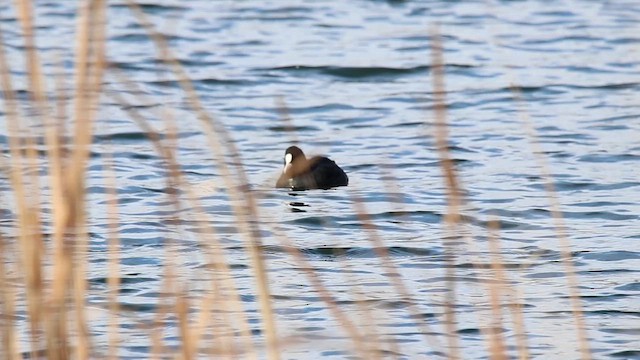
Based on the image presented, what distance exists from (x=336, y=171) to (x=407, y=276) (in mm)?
2716

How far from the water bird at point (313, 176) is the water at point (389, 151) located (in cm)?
8

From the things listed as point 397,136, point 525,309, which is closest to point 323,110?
point 397,136

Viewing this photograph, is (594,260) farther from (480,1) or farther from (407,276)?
(480,1)

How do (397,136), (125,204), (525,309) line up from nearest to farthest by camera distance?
(525,309), (125,204), (397,136)

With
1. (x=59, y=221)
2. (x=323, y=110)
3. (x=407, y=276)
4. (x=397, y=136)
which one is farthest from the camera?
(x=323, y=110)

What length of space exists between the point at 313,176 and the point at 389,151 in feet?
4.61

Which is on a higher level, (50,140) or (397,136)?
(50,140)

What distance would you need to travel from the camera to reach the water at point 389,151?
6.57m

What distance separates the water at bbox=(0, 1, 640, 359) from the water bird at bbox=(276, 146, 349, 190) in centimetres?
8

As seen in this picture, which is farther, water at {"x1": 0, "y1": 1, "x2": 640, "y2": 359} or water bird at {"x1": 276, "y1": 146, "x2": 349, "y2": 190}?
water bird at {"x1": 276, "y1": 146, "x2": 349, "y2": 190}

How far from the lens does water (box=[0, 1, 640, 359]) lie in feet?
21.6

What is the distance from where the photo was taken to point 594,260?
775 centimetres

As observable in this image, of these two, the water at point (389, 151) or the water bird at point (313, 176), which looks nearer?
the water at point (389, 151)

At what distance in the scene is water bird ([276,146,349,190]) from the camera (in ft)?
32.2
